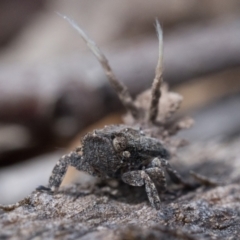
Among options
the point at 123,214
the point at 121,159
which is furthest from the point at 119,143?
the point at 123,214

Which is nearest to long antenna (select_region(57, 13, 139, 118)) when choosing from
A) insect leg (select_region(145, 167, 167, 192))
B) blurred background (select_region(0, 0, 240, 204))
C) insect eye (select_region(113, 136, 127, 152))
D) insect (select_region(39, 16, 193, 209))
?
insect (select_region(39, 16, 193, 209))

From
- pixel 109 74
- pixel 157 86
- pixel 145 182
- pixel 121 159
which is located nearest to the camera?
pixel 145 182

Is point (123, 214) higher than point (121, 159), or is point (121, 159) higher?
point (121, 159)

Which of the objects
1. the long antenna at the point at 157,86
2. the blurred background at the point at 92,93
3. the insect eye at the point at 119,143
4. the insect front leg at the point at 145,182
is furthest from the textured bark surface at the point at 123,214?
the blurred background at the point at 92,93

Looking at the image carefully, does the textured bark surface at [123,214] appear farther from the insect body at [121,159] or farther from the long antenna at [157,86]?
the long antenna at [157,86]

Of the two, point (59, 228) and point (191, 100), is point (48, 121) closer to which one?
point (191, 100)

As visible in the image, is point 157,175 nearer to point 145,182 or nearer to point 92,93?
point 145,182

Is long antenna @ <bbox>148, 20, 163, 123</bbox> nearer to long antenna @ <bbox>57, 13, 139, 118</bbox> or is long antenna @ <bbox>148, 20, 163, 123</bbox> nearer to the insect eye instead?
long antenna @ <bbox>57, 13, 139, 118</bbox>
